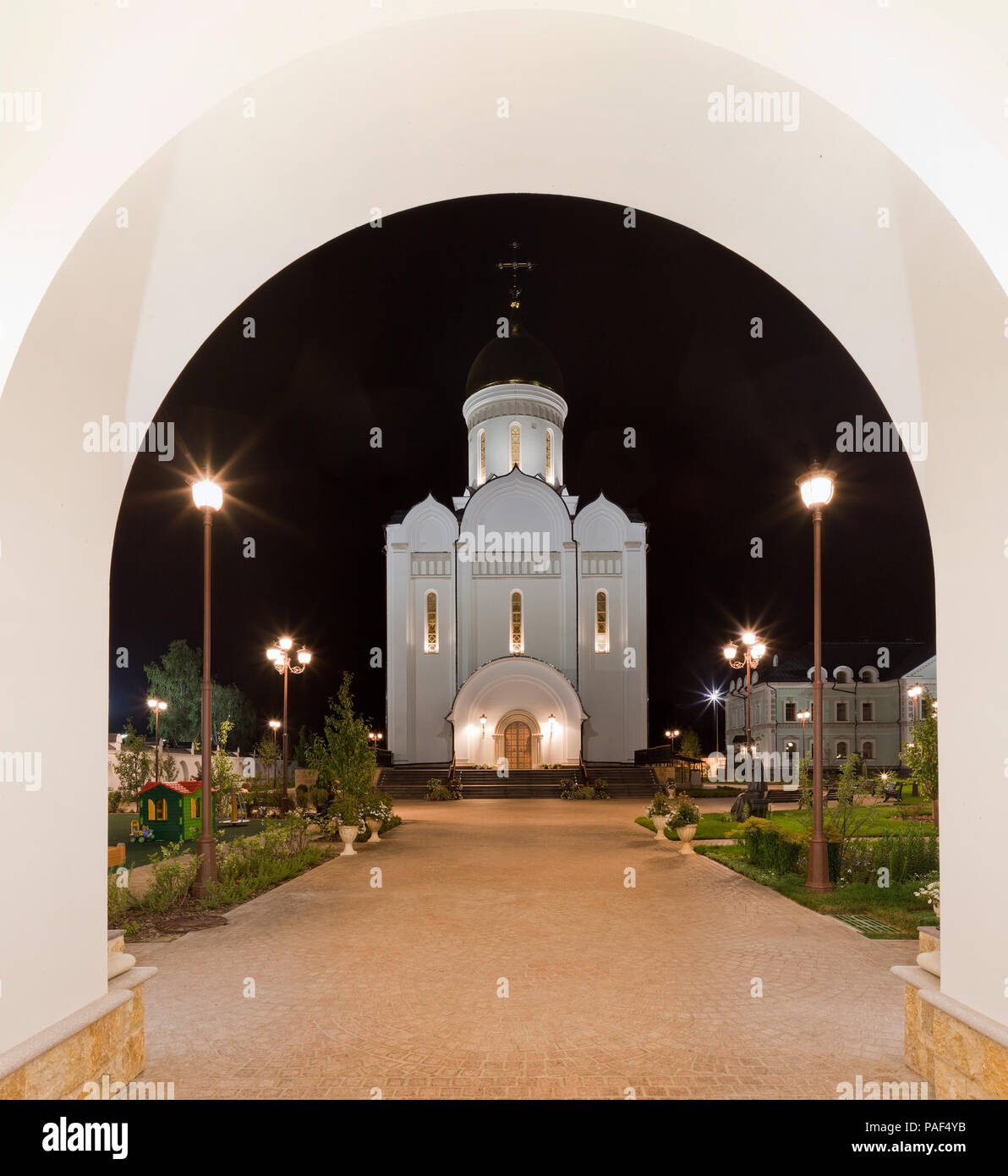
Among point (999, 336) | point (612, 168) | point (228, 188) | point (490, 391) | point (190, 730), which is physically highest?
point (490, 391)

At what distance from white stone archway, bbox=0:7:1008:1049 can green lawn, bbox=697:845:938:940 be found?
552 cm

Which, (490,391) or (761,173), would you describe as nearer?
(761,173)

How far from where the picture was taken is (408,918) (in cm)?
922

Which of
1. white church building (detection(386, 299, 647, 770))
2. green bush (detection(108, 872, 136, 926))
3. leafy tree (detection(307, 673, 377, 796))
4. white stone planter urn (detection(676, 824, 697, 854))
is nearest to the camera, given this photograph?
green bush (detection(108, 872, 136, 926))

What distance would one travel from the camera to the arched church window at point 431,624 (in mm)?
36531

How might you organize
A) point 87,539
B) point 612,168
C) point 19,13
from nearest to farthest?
1. point 19,13
2. point 87,539
3. point 612,168

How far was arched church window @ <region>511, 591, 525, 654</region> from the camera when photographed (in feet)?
119

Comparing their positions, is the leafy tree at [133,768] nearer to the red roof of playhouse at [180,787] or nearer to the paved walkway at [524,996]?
the red roof of playhouse at [180,787]

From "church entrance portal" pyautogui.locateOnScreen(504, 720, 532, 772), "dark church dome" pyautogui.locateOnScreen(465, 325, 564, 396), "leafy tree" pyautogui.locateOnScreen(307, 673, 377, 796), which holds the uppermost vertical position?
"dark church dome" pyautogui.locateOnScreen(465, 325, 564, 396)

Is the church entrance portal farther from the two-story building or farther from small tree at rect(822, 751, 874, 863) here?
the two-story building

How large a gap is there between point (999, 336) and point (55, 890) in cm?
482

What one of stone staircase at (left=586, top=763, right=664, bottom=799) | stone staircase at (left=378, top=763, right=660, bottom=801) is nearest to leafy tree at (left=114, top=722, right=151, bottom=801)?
stone staircase at (left=378, top=763, right=660, bottom=801)
